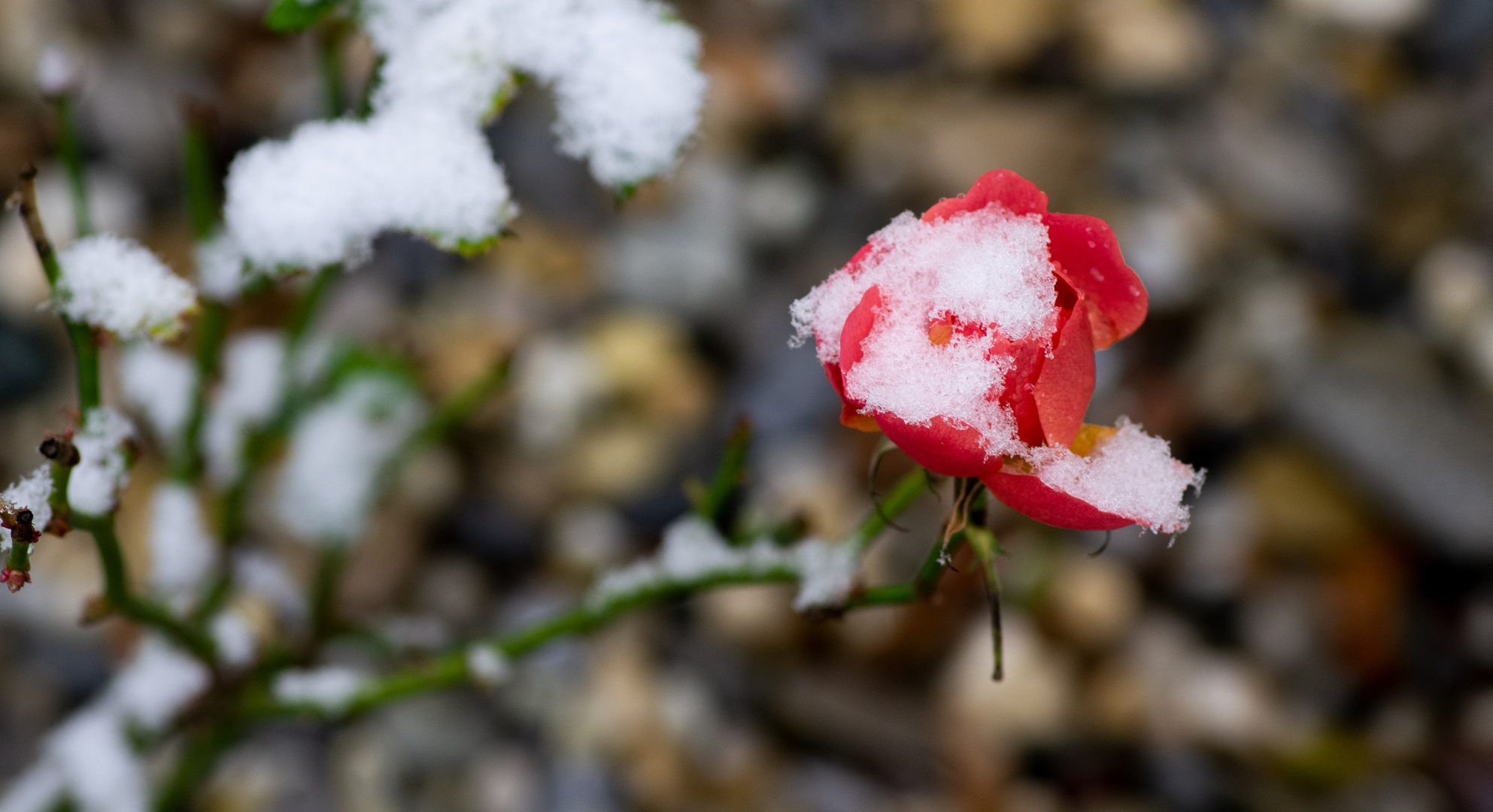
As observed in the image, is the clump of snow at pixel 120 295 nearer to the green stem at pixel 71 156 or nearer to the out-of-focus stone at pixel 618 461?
the green stem at pixel 71 156

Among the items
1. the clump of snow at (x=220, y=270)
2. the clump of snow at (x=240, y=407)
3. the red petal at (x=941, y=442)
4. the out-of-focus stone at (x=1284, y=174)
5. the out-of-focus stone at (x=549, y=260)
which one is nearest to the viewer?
the red petal at (x=941, y=442)

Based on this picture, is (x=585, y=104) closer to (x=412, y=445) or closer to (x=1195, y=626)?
(x=412, y=445)

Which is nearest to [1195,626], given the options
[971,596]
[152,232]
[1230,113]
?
[971,596]

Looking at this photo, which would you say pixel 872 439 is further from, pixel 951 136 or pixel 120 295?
pixel 120 295

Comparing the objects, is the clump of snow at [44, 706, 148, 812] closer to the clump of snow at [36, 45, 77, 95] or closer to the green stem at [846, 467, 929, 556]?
the clump of snow at [36, 45, 77, 95]

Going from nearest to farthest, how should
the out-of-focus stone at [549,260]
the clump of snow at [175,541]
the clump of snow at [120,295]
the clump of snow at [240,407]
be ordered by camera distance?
the clump of snow at [120,295], the clump of snow at [175,541], the clump of snow at [240,407], the out-of-focus stone at [549,260]

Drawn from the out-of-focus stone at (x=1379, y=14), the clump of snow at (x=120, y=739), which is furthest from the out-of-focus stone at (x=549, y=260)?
the out-of-focus stone at (x=1379, y=14)

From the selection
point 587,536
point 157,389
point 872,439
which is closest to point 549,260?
point 587,536
